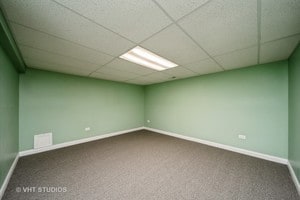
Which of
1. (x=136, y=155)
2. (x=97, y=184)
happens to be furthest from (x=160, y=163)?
(x=97, y=184)

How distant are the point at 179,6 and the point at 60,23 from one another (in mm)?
1271

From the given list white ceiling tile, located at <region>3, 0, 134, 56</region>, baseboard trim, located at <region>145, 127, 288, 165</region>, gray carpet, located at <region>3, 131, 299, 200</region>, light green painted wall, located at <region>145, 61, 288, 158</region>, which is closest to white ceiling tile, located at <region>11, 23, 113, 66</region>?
white ceiling tile, located at <region>3, 0, 134, 56</region>

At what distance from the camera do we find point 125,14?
3.89ft

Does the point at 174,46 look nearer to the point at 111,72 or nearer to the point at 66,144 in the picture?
the point at 111,72

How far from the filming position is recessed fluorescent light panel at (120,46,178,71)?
6.81ft

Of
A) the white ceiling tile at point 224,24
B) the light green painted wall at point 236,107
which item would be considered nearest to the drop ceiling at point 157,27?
the white ceiling tile at point 224,24

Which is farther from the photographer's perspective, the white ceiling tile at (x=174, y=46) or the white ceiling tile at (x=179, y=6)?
the white ceiling tile at (x=174, y=46)

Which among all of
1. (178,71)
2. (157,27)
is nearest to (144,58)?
(157,27)

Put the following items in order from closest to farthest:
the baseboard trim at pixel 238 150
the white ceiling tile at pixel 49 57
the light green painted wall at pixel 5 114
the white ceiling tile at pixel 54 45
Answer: the white ceiling tile at pixel 54 45
the light green painted wall at pixel 5 114
the white ceiling tile at pixel 49 57
the baseboard trim at pixel 238 150

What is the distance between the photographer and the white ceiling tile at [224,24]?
110cm

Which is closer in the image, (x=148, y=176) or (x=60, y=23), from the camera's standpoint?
(x=60, y=23)

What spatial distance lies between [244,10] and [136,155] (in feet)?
9.97

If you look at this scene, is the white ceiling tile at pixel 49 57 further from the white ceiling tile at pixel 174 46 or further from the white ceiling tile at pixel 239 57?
the white ceiling tile at pixel 239 57

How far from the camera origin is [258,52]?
2.08m
